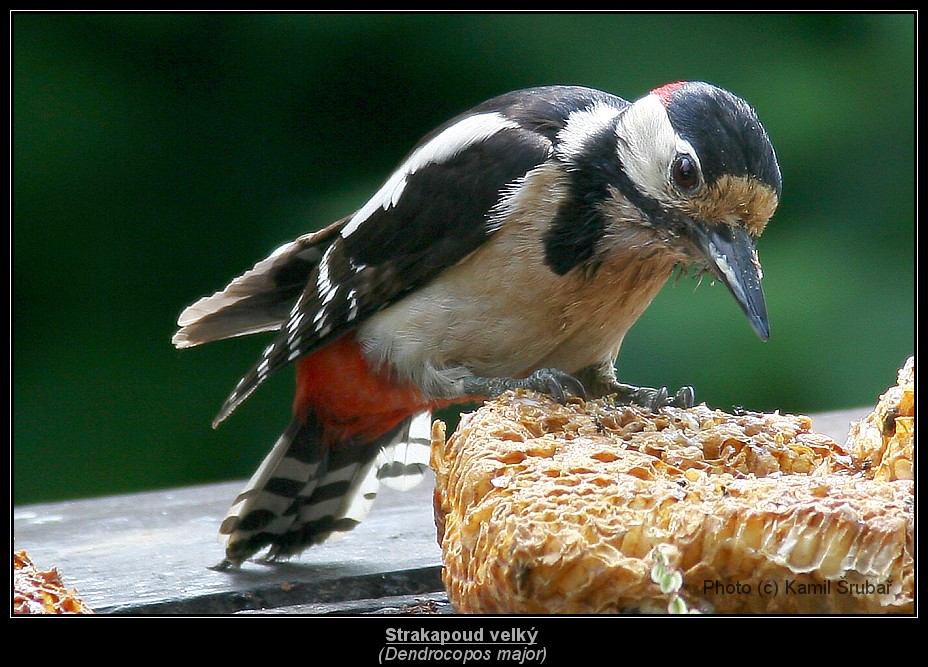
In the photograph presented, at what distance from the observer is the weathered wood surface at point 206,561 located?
2283 millimetres

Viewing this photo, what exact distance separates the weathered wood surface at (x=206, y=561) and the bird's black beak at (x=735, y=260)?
825 millimetres

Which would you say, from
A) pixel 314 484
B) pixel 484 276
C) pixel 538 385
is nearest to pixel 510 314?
pixel 484 276

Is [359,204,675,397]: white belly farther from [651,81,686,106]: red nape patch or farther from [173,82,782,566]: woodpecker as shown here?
[651,81,686,106]: red nape patch

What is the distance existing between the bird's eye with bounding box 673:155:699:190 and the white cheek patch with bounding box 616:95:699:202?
0.01 metres

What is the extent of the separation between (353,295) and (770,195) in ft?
3.45

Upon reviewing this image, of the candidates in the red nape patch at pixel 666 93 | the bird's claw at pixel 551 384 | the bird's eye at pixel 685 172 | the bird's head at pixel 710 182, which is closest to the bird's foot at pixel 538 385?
the bird's claw at pixel 551 384

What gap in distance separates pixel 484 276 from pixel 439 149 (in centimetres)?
43

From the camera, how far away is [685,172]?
7.49 feet

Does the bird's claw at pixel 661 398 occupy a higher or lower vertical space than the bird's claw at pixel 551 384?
lower

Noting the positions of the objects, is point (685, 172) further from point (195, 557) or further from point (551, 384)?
point (195, 557)

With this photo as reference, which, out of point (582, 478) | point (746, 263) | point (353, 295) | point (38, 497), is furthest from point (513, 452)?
point (38, 497)

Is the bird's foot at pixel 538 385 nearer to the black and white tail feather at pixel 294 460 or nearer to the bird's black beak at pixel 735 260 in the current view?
the bird's black beak at pixel 735 260

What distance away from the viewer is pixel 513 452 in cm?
169

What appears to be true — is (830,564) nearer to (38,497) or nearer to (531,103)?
(531,103)
